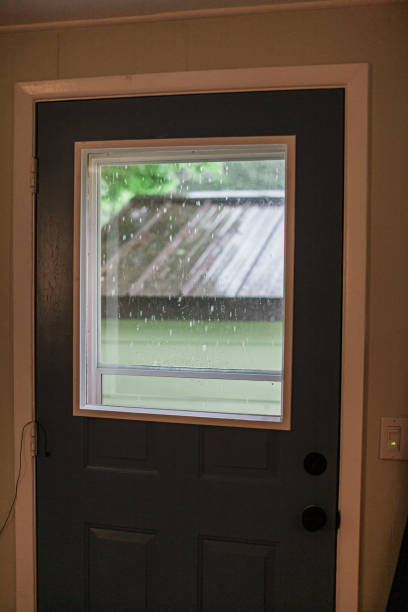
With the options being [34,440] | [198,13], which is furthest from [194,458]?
[198,13]

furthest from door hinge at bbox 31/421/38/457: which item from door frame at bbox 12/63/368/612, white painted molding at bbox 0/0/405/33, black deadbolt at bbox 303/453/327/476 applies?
white painted molding at bbox 0/0/405/33

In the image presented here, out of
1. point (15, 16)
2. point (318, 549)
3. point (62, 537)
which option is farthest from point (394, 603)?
point (15, 16)

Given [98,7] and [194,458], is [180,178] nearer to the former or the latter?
[98,7]

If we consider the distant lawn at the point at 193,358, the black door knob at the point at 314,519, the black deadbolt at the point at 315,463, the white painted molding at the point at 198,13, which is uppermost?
the white painted molding at the point at 198,13

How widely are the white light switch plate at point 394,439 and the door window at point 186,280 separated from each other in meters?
0.32

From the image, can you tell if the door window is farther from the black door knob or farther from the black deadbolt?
the black door knob

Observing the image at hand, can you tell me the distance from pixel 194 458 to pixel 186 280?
61 centimetres

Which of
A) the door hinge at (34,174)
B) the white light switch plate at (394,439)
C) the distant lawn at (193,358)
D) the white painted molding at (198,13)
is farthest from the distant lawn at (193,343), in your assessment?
the white painted molding at (198,13)

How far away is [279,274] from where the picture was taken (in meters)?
1.49

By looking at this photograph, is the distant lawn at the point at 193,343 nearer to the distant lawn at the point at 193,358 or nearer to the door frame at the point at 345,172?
the distant lawn at the point at 193,358

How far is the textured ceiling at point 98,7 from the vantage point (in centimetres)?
143

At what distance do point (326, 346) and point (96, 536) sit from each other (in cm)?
104

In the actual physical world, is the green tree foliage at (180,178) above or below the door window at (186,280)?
above

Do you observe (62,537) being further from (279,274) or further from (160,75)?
(160,75)
